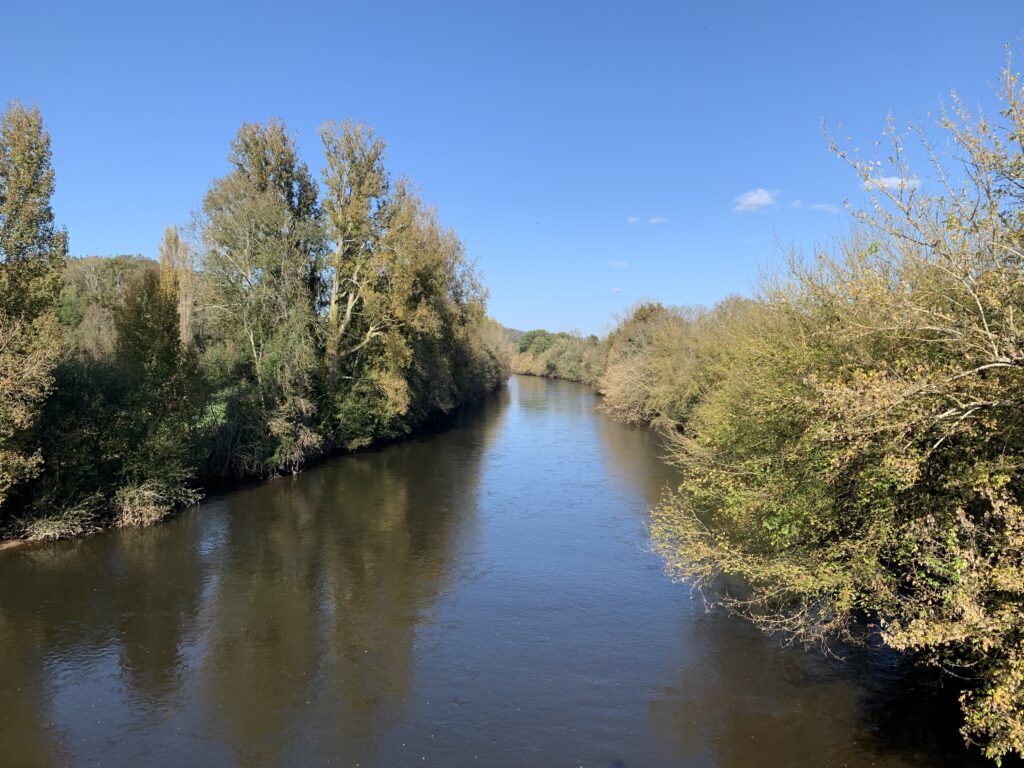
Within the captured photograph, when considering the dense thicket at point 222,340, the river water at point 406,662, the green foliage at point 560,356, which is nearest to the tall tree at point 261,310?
the dense thicket at point 222,340

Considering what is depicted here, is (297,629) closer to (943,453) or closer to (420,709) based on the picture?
(420,709)

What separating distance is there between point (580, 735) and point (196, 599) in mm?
9530

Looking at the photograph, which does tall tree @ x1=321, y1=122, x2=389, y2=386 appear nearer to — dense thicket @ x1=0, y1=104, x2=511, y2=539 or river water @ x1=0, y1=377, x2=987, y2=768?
dense thicket @ x1=0, y1=104, x2=511, y2=539

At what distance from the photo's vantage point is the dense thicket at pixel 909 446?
21.8 ft

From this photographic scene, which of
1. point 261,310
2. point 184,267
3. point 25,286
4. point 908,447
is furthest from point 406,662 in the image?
point 184,267

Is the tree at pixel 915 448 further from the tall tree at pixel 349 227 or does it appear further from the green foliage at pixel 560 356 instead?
the green foliage at pixel 560 356

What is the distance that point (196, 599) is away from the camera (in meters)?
14.5

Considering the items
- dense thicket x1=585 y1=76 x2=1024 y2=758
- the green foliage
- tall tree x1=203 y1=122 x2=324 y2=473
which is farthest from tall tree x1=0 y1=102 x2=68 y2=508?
the green foliage

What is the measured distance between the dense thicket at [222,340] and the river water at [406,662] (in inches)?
102

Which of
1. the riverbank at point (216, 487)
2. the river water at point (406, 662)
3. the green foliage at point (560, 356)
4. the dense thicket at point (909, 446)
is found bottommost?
the river water at point (406, 662)

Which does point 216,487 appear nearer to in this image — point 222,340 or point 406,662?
point 222,340

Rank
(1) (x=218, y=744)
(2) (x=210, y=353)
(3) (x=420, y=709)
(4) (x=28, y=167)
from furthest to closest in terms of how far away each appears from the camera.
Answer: (2) (x=210, y=353)
(4) (x=28, y=167)
(3) (x=420, y=709)
(1) (x=218, y=744)

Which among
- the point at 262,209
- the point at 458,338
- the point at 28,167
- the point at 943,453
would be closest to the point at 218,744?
the point at 943,453

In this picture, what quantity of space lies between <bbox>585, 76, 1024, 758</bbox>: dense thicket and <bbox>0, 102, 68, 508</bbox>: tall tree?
15.5 metres
